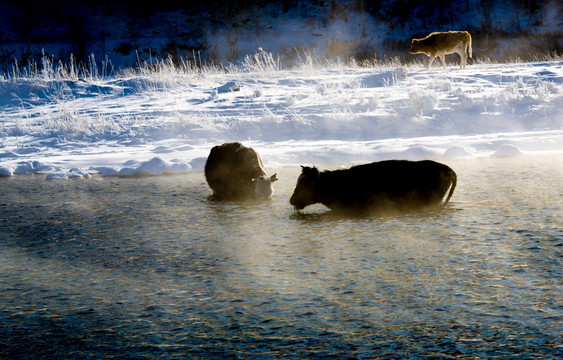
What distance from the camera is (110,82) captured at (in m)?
22.1

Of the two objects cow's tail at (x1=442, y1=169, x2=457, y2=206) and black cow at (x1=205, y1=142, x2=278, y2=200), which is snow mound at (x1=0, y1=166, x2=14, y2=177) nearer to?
black cow at (x1=205, y1=142, x2=278, y2=200)

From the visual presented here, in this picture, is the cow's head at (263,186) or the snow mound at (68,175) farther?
the snow mound at (68,175)

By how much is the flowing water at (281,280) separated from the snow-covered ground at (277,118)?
4754mm

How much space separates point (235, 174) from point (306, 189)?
1.62 m

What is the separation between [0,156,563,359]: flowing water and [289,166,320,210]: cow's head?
219mm

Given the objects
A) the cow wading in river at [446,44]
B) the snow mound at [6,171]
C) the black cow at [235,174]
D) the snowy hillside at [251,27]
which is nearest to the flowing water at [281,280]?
the black cow at [235,174]

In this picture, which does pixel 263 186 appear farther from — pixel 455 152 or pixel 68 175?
pixel 455 152

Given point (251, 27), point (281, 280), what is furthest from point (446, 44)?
point (251, 27)

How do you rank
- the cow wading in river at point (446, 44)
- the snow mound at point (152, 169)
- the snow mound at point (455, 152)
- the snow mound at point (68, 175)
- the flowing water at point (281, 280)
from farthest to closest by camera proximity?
1. the cow wading in river at point (446, 44)
2. the snow mound at point (455, 152)
3. the snow mound at point (152, 169)
4. the snow mound at point (68, 175)
5. the flowing water at point (281, 280)

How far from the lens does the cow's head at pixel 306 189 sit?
7.82 meters

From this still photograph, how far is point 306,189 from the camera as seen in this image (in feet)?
25.6

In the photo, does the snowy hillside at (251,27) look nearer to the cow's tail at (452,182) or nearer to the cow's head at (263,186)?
the cow's head at (263,186)

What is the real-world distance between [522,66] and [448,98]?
24.1 ft

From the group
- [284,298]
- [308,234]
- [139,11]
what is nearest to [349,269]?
[284,298]
